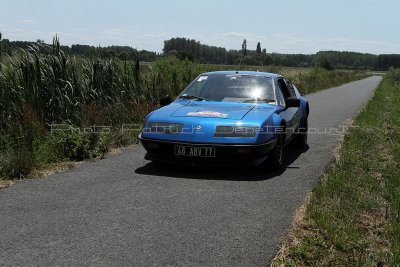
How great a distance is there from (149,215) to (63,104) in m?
4.93

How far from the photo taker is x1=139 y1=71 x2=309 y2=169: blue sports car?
575cm

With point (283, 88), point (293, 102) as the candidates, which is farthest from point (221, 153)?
point (283, 88)

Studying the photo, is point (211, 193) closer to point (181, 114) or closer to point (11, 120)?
point (181, 114)

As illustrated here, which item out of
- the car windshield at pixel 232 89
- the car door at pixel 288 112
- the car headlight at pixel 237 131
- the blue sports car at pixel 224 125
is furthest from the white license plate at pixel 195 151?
the car door at pixel 288 112

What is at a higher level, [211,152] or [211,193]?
[211,152]

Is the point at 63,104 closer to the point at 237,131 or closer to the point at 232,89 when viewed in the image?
the point at 232,89

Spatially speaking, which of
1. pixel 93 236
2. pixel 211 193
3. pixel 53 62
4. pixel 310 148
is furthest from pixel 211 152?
pixel 53 62

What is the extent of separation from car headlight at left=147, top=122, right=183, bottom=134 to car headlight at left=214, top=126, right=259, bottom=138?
535 millimetres

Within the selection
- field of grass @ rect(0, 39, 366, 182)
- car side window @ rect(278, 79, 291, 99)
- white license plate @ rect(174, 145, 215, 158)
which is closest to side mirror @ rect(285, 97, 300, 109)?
car side window @ rect(278, 79, 291, 99)

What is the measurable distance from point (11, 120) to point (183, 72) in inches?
313

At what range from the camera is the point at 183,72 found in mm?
14719

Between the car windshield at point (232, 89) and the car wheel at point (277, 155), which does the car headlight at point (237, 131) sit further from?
the car windshield at point (232, 89)

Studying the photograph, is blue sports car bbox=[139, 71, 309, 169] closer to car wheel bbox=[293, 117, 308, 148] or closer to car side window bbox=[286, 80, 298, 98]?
car side window bbox=[286, 80, 298, 98]

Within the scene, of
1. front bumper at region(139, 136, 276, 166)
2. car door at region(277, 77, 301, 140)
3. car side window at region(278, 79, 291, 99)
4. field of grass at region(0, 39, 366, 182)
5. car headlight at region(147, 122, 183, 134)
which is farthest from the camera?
car side window at region(278, 79, 291, 99)
